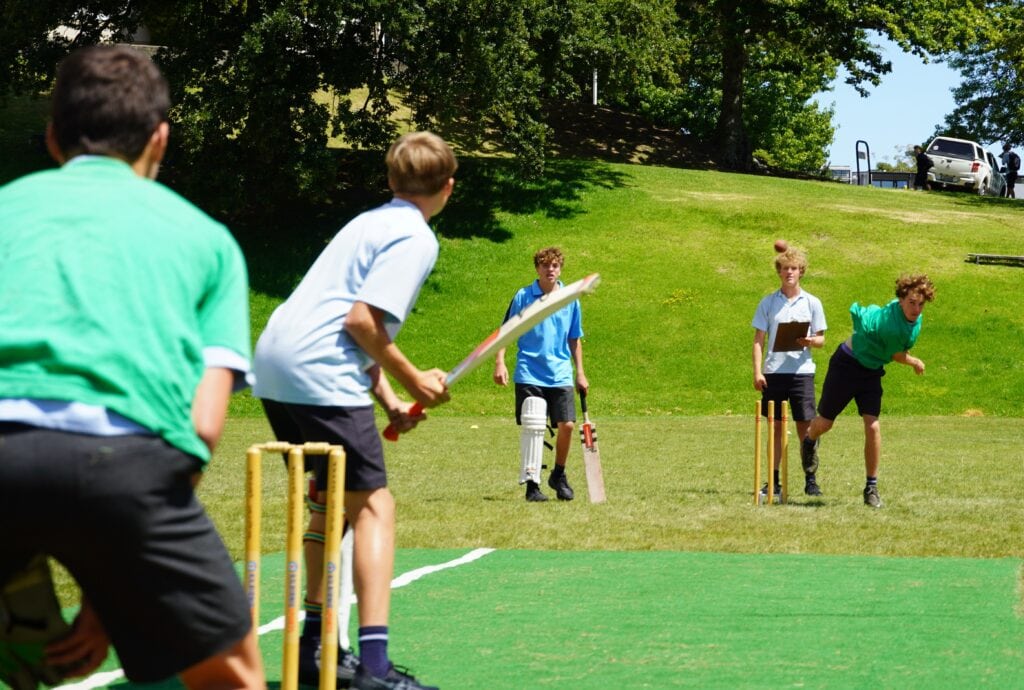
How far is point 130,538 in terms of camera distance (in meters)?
2.83

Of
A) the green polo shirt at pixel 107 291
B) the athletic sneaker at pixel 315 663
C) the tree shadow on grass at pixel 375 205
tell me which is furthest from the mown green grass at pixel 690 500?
the tree shadow on grass at pixel 375 205

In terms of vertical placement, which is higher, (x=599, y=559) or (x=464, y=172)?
(x=464, y=172)

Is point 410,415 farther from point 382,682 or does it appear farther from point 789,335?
point 789,335

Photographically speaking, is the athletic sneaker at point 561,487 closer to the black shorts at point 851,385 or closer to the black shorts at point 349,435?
the black shorts at point 851,385

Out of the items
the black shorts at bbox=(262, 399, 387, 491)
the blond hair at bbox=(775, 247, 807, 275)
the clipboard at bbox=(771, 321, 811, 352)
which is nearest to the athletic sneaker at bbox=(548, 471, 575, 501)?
the clipboard at bbox=(771, 321, 811, 352)

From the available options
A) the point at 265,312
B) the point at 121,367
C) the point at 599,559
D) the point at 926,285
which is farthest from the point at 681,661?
A: the point at 265,312

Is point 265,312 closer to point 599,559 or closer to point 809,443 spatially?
point 809,443

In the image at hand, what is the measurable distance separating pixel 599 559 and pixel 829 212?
30910 millimetres

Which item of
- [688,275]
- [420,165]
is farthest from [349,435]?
[688,275]

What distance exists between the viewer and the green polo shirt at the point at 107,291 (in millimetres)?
2781

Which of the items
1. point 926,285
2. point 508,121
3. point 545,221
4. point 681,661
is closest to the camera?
point 681,661

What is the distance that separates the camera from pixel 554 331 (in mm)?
12461

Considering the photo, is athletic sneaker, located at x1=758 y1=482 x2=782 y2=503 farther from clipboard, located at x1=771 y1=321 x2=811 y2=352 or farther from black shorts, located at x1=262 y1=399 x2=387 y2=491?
black shorts, located at x1=262 y1=399 x2=387 y2=491

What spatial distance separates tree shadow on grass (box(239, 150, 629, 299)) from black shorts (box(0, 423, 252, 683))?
29.4 m
